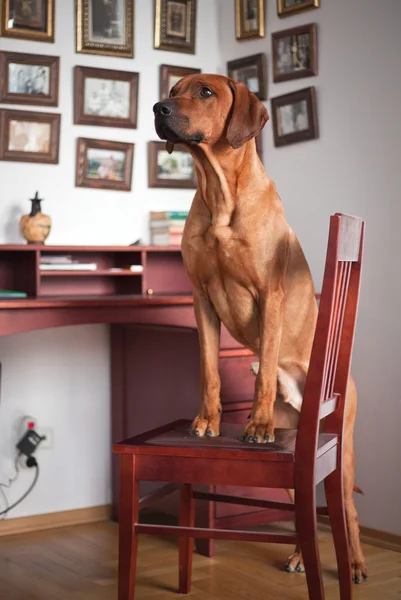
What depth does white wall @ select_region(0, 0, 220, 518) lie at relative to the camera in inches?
145

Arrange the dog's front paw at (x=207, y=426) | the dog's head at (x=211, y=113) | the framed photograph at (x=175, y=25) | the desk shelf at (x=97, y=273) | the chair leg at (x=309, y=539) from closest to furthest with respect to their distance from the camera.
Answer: the chair leg at (x=309, y=539)
the dog's head at (x=211, y=113)
the dog's front paw at (x=207, y=426)
the desk shelf at (x=97, y=273)
the framed photograph at (x=175, y=25)

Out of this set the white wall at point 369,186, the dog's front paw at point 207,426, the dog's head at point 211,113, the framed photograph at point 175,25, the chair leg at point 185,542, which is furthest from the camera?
the framed photograph at point 175,25

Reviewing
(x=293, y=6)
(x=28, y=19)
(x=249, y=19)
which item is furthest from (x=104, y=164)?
(x=293, y=6)

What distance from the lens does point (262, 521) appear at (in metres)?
3.51

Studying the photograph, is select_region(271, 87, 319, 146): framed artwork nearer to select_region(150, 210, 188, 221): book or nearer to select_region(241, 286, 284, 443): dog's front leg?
select_region(150, 210, 188, 221): book

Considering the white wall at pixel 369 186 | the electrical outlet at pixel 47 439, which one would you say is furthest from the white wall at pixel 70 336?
the white wall at pixel 369 186

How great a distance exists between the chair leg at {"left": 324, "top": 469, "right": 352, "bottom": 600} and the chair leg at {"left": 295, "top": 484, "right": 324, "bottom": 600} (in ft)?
1.04

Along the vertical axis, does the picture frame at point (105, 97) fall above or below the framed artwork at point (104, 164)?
above

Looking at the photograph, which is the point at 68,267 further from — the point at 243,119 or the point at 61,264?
the point at 243,119

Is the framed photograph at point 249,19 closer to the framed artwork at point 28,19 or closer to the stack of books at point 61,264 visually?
the framed artwork at point 28,19

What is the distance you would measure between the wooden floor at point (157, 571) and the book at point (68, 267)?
43.4 inches

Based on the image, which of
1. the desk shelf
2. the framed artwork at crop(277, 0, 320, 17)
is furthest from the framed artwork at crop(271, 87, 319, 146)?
the desk shelf

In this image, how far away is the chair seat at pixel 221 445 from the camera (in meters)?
2.26

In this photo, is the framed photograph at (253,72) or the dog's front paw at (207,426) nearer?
the dog's front paw at (207,426)
